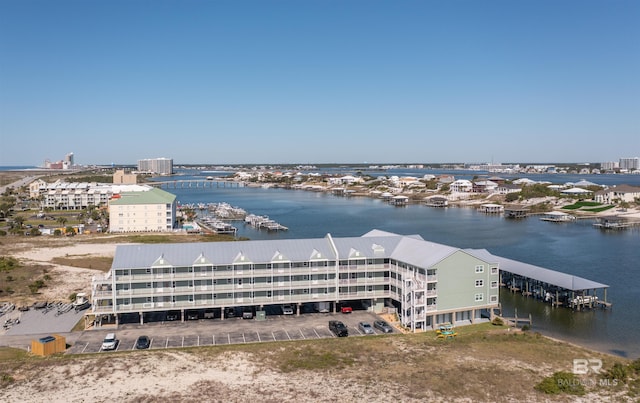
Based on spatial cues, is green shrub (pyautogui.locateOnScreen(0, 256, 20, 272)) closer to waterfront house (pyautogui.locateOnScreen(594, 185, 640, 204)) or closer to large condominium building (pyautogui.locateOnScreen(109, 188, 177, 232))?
large condominium building (pyautogui.locateOnScreen(109, 188, 177, 232))

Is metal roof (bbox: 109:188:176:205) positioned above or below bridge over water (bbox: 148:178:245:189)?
above

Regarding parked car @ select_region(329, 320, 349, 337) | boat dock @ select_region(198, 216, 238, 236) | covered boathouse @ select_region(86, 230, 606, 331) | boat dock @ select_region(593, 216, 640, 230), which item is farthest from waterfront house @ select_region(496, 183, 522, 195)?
parked car @ select_region(329, 320, 349, 337)

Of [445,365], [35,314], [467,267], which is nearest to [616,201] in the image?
[467,267]

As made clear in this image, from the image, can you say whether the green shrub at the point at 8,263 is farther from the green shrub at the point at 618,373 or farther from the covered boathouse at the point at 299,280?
the green shrub at the point at 618,373

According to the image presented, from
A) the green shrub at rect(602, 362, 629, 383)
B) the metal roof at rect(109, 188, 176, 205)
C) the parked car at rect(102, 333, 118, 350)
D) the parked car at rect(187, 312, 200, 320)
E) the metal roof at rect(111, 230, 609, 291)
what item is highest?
the metal roof at rect(109, 188, 176, 205)

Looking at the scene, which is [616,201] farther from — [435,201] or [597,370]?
[597,370]

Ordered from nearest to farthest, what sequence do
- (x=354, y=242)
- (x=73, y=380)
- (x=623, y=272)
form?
(x=73, y=380) → (x=354, y=242) → (x=623, y=272)

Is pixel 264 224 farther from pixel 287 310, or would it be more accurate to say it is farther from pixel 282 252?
pixel 287 310
